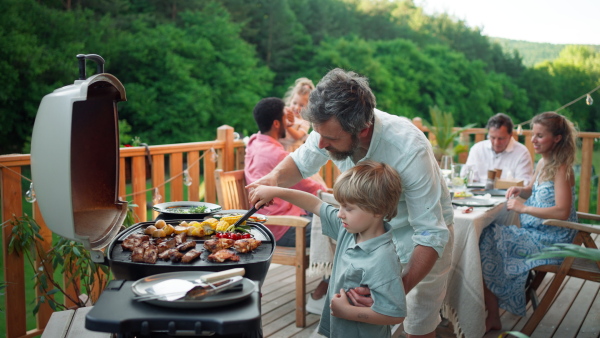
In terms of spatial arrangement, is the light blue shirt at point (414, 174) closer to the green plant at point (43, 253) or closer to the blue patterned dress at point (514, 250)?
the blue patterned dress at point (514, 250)

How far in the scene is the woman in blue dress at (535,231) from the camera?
3131 millimetres

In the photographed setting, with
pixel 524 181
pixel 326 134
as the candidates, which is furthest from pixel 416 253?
pixel 524 181

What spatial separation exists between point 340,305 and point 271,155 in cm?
205

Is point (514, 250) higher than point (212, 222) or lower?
lower

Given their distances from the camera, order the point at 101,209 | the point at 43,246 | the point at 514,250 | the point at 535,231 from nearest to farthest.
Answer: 1. the point at 101,209
2. the point at 43,246
3. the point at 514,250
4. the point at 535,231

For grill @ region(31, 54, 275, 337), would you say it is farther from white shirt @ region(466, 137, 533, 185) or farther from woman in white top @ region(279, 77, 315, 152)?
white shirt @ region(466, 137, 533, 185)

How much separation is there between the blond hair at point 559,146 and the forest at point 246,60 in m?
2.91

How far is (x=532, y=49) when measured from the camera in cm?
1274

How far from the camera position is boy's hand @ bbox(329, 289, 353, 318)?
1.65 metres

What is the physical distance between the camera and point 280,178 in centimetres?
228

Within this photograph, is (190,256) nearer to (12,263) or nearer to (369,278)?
(369,278)

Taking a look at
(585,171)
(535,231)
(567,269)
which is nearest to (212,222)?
(567,269)

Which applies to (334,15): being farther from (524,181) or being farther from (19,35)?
(524,181)

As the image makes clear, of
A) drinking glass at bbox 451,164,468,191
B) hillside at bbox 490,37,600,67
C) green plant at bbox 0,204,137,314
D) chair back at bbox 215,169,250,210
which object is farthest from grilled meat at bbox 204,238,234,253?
hillside at bbox 490,37,600,67
